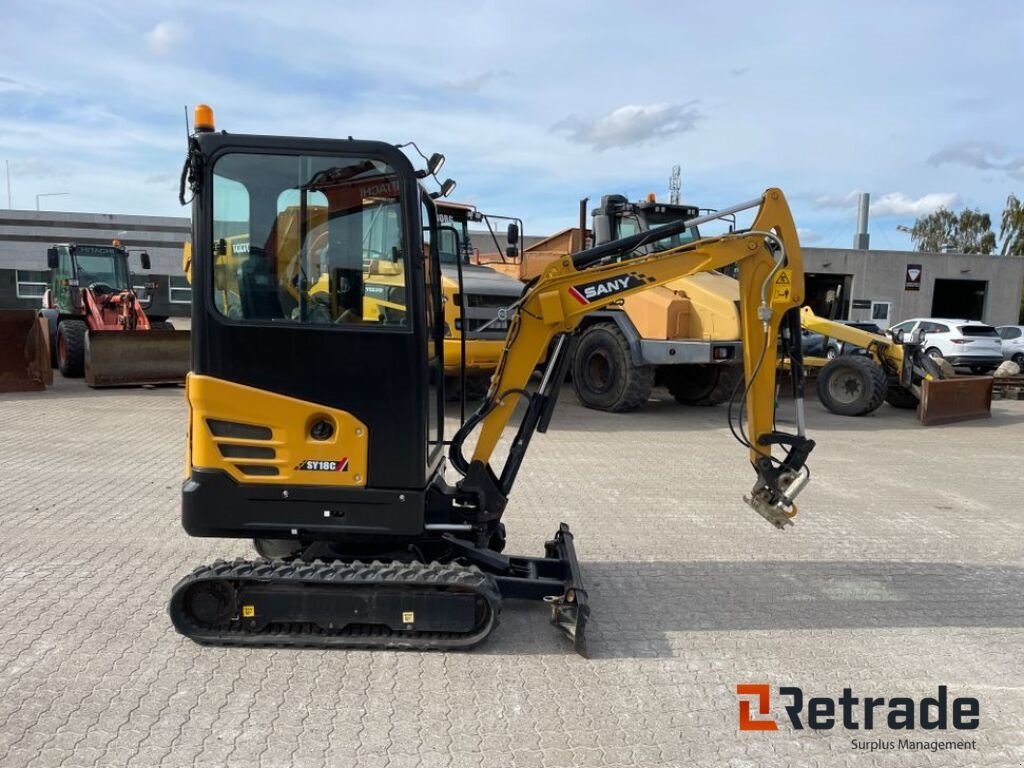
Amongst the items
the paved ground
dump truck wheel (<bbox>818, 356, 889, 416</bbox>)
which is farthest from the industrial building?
the paved ground

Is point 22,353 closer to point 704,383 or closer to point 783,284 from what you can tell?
point 704,383

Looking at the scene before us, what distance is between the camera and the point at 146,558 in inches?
200

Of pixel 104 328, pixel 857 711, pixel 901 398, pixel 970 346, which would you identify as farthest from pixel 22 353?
pixel 970 346

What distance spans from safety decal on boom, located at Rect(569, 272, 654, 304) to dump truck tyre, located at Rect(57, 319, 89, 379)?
44.1 feet

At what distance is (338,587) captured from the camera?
378cm

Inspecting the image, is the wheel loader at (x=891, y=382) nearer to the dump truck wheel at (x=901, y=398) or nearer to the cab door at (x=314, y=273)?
the dump truck wheel at (x=901, y=398)

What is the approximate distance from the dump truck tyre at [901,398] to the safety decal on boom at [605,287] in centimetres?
1050

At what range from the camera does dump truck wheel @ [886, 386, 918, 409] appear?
13.2 m

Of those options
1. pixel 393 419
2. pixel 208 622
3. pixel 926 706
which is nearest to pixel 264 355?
pixel 393 419

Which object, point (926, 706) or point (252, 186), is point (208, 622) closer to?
point (252, 186)

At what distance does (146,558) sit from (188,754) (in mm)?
2426

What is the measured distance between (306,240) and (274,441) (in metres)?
1.01

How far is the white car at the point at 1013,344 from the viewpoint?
2292 centimetres

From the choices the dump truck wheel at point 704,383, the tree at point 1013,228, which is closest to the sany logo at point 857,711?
the dump truck wheel at point 704,383
